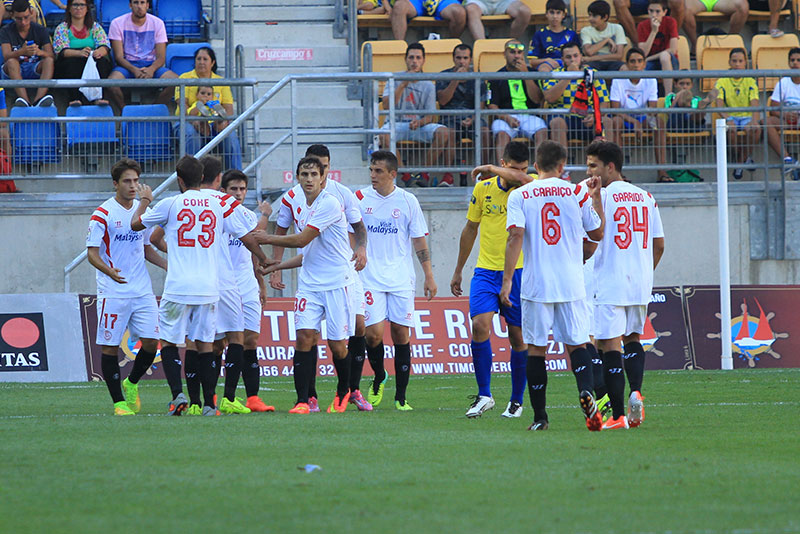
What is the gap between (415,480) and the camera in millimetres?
6461

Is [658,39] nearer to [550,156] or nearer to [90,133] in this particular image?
[90,133]

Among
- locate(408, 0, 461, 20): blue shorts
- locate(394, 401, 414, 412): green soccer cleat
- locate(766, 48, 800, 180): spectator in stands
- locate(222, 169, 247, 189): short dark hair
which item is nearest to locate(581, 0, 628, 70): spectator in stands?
locate(408, 0, 461, 20): blue shorts

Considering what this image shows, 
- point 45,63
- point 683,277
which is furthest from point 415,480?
point 45,63

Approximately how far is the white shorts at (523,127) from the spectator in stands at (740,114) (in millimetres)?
2836

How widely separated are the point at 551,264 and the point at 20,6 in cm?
1247

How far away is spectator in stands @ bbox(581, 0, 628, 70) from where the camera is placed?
64.8 feet

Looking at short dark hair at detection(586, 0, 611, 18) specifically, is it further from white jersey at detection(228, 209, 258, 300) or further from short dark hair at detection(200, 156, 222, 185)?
short dark hair at detection(200, 156, 222, 185)

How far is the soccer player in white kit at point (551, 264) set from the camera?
8.84 metres

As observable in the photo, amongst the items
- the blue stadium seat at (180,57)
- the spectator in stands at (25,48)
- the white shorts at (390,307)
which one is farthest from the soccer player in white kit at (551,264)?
the spectator in stands at (25,48)

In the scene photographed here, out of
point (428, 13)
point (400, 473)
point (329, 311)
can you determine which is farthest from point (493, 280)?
point (428, 13)

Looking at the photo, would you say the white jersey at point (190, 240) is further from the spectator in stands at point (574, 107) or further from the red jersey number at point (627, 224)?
the spectator in stands at point (574, 107)

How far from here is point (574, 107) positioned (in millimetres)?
17516

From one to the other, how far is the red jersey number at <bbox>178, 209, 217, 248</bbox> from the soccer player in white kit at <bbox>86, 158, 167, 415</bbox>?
0.97 meters

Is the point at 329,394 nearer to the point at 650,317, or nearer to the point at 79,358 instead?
the point at 79,358
